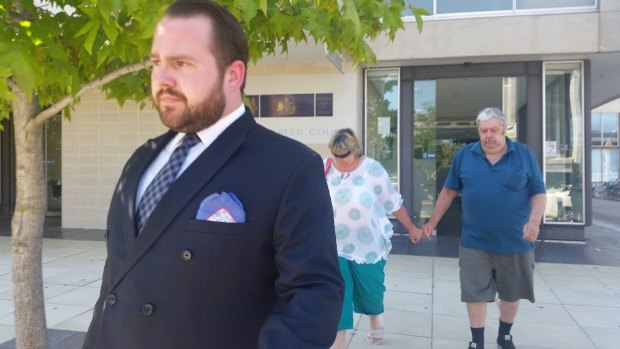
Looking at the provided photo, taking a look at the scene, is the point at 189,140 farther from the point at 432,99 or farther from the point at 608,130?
the point at 608,130

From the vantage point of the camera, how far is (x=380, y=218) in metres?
4.16

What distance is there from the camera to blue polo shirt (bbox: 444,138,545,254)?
389cm

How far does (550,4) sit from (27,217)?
918 centimetres

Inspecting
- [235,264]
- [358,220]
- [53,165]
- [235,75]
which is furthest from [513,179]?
[53,165]

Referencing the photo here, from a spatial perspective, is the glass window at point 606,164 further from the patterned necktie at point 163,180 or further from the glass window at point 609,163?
the patterned necktie at point 163,180

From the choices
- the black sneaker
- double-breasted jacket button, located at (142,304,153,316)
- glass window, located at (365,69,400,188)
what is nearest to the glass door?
glass window, located at (365,69,400,188)

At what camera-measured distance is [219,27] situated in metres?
1.52

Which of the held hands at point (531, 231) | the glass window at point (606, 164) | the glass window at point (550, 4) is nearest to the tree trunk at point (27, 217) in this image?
the held hands at point (531, 231)

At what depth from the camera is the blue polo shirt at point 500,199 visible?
3.89m

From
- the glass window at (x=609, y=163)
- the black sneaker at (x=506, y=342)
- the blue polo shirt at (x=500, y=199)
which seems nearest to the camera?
the blue polo shirt at (x=500, y=199)

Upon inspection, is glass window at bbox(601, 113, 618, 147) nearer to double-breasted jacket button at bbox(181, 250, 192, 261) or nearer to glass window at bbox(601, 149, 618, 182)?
glass window at bbox(601, 149, 618, 182)

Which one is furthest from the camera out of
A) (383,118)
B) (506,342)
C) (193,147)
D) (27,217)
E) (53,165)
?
(53,165)

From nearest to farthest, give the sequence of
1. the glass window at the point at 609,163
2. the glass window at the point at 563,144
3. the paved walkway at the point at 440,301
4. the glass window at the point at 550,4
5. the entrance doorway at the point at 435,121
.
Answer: the paved walkway at the point at 440,301
the glass window at the point at 550,4
the glass window at the point at 563,144
the entrance doorway at the point at 435,121
the glass window at the point at 609,163

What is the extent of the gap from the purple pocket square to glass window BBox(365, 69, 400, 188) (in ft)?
30.1
